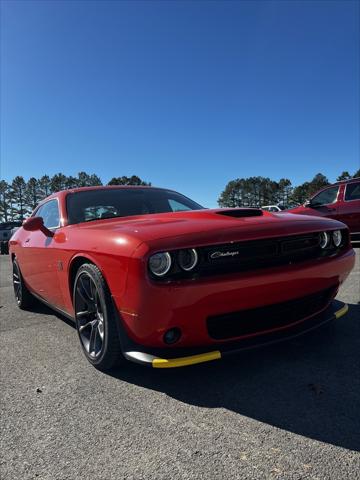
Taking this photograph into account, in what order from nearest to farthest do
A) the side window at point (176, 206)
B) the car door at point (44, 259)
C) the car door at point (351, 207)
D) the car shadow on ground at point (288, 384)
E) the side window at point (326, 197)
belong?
the car shadow on ground at point (288, 384) < the car door at point (44, 259) < the side window at point (176, 206) < the car door at point (351, 207) < the side window at point (326, 197)

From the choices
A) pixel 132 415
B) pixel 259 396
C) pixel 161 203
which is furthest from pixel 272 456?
pixel 161 203

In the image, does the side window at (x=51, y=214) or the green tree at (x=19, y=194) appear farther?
the green tree at (x=19, y=194)

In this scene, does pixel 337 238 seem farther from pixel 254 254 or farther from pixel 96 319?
pixel 96 319

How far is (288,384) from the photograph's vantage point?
2.33m

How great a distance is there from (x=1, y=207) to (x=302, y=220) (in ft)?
265

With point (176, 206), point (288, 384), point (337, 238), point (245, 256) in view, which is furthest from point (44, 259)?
point (337, 238)

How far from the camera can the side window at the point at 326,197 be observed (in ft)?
30.7

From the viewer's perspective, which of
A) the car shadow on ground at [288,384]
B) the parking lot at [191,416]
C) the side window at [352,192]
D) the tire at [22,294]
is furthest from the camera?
the side window at [352,192]

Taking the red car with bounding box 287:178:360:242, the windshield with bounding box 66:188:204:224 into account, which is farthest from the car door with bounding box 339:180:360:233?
the windshield with bounding box 66:188:204:224

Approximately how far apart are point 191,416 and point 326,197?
8.43m

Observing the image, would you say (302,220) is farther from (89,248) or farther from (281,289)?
(89,248)

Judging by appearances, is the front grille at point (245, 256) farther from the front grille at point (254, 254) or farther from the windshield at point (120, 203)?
the windshield at point (120, 203)

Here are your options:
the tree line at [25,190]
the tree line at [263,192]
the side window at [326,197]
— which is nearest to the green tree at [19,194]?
the tree line at [25,190]

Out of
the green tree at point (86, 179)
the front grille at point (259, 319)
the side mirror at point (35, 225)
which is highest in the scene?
the green tree at point (86, 179)
